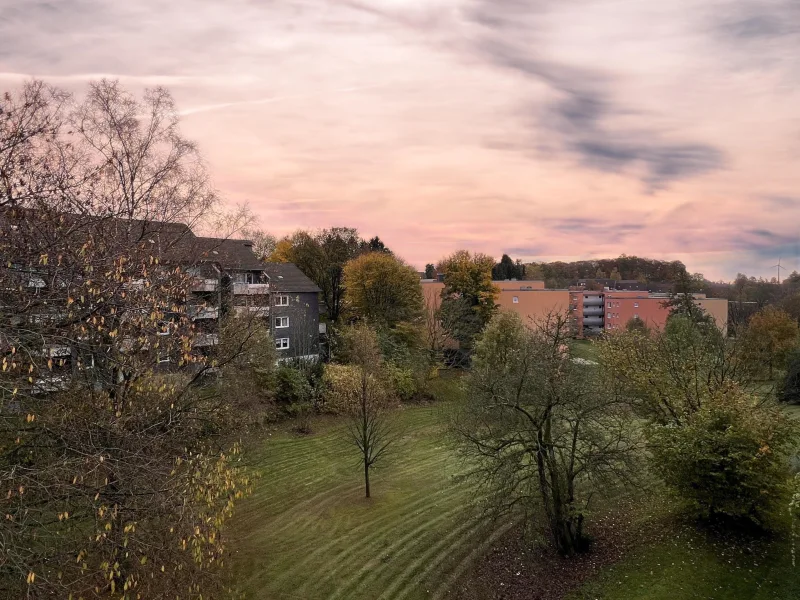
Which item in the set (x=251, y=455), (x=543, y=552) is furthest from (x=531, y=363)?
(x=251, y=455)

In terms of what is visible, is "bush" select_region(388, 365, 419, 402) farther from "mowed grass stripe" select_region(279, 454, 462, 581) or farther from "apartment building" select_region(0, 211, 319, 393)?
"mowed grass stripe" select_region(279, 454, 462, 581)

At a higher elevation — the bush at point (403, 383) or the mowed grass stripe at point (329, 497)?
the bush at point (403, 383)

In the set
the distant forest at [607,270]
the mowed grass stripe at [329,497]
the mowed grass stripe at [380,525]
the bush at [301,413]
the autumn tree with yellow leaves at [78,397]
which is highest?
the distant forest at [607,270]

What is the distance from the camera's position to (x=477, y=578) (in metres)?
13.2

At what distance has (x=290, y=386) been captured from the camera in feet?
97.3

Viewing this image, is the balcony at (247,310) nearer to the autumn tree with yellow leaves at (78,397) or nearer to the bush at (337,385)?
the bush at (337,385)

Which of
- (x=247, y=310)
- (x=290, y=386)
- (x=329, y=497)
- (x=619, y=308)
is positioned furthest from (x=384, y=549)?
(x=619, y=308)

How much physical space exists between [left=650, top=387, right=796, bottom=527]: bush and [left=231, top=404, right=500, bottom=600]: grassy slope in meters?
6.12

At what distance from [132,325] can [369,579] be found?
936 centimetres

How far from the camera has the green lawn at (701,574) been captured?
11.2m

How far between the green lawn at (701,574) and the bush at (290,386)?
20.0m

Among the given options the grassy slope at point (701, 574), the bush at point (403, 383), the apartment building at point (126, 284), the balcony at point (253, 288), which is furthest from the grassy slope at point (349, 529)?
the balcony at point (253, 288)

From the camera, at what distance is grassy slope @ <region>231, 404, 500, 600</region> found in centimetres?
1316

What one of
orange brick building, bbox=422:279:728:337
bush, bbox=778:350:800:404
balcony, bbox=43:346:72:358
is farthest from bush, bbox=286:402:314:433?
bush, bbox=778:350:800:404
